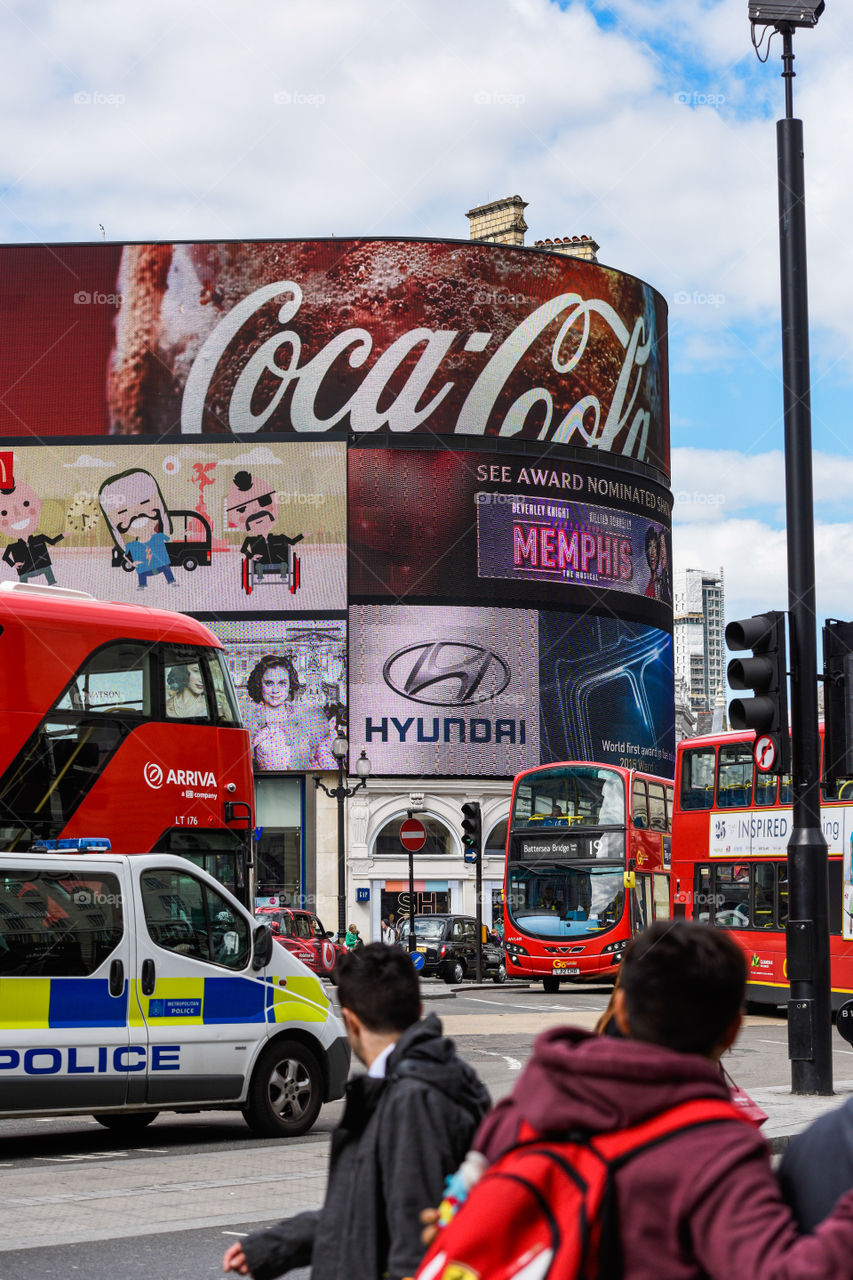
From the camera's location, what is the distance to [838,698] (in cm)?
1153

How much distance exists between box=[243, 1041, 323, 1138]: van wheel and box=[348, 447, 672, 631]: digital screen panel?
43.0 metres

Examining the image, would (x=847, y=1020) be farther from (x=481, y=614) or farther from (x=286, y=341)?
(x=286, y=341)

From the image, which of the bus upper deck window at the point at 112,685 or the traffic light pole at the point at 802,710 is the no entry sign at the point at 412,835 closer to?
the bus upper deck window at the point at 112,685

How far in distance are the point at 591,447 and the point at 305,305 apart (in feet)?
35.3

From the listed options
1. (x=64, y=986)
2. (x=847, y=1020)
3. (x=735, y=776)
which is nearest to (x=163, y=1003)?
(x=64, y=986)

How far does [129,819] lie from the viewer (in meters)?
15.9

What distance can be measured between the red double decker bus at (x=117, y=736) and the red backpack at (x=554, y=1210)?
13203mm

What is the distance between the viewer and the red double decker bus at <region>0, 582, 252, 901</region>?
50.6 feet

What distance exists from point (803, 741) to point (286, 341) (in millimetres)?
45570

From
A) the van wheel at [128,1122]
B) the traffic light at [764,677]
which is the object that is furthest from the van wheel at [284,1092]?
the traffic light at [764,677]

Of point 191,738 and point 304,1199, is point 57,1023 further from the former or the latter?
point 191,738

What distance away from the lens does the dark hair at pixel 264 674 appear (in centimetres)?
5441

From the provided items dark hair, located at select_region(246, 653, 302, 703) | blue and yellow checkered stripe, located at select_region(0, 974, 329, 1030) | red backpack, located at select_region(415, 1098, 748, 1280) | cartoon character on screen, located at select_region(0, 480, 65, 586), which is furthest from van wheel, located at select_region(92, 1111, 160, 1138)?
cartoon character on screen, located at select_region(0, 480, 65, 586)

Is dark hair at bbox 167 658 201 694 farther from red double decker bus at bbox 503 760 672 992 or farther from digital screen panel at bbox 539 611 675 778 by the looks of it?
digital screen panel at bbox 539 611 675 778
